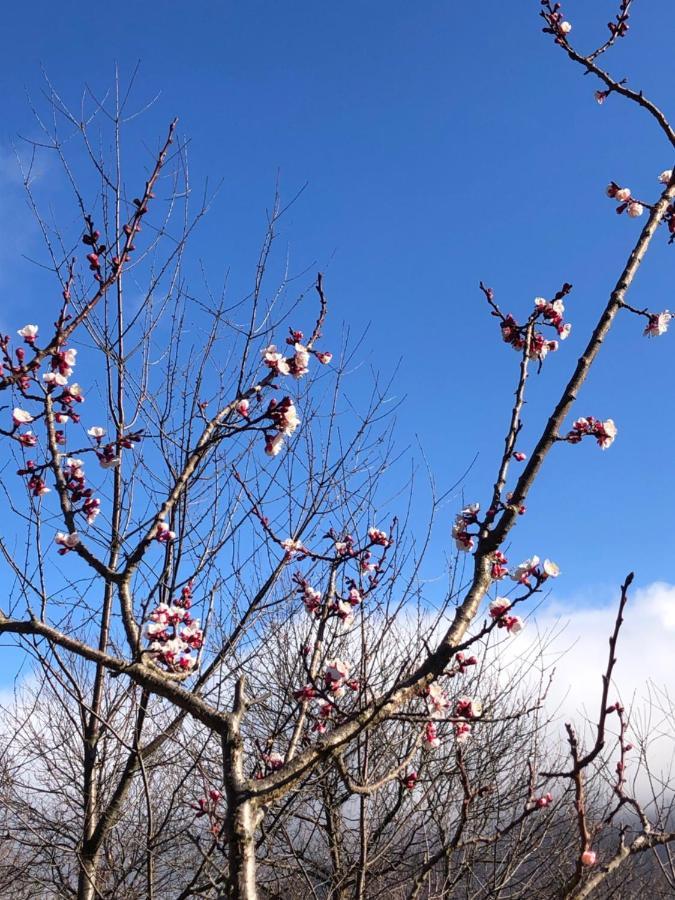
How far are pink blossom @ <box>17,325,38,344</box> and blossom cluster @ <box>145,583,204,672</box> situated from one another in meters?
1.34

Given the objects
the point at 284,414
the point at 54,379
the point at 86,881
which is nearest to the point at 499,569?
the point at 284,414

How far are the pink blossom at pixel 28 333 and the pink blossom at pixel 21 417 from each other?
0.36 meters

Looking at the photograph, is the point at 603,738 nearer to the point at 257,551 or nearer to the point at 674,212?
the point at 674,212

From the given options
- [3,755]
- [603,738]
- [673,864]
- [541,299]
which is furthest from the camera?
[3,755]

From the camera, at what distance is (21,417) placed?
335cm

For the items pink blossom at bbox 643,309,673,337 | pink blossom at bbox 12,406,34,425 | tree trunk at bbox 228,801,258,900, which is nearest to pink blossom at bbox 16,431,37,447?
pink blossom at bbox 12,406,34,425

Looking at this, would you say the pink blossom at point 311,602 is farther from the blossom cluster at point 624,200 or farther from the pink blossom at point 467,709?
the blossom cluster at point 624,200

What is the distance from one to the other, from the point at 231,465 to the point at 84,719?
1.83m

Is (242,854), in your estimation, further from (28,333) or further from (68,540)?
(28,333)

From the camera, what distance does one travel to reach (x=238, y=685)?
7.68 ft

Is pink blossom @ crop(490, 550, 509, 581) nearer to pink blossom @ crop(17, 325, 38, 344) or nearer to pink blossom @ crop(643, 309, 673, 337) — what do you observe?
pink blossom @ crop(643, 309, 673, 337)

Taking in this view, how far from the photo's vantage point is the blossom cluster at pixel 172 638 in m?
2.79

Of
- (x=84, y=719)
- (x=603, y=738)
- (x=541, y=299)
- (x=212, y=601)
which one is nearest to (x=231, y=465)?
(x=212, y=601)

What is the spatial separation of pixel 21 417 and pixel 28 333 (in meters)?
0.42
